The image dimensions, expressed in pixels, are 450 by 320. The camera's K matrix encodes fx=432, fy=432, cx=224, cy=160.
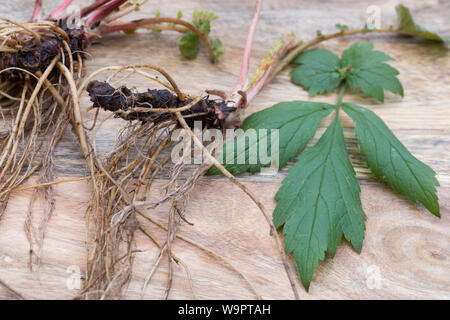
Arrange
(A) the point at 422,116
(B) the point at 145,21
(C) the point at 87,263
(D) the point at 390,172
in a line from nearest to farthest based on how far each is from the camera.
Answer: (C) the point at 87,263, (D) the point at 390,172, (A) the point at 422,116, (B) the point at 145,21

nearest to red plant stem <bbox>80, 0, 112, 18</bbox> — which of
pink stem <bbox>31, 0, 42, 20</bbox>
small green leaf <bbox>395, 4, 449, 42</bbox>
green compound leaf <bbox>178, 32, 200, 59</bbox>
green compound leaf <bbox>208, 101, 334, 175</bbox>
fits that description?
pink stem <bbox>31, 0, 42, 20</bbox>

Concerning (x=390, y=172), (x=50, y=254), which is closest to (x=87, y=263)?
(x=50, y=254)

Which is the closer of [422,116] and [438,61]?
[422,116]

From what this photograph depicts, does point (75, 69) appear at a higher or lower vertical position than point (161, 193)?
higher

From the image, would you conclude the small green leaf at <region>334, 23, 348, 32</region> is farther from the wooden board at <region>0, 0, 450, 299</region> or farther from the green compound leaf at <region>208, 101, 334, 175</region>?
the green compound leaf at <region>208, 101, 334, 175</region>

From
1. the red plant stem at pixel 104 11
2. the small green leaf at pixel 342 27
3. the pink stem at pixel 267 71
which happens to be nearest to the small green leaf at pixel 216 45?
the pink stem at pixel 267 71

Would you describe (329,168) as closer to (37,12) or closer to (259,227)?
(259,227)

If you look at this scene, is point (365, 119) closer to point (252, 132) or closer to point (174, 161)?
point (252, 132)

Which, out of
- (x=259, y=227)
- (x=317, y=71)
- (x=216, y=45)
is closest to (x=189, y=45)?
(x=216, y=45)

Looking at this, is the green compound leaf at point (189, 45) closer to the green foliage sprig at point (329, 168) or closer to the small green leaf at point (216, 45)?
the small green leaf at point (216, 45)
